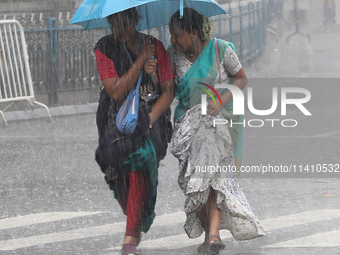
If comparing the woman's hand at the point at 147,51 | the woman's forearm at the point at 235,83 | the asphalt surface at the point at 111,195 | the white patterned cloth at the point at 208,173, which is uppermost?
the woman's hand at the point at 147,51

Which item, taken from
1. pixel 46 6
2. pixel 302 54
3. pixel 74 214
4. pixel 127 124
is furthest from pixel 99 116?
pixel 302 54

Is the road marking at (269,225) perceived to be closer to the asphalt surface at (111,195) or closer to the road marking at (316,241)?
the asphalt surface at (111,195)

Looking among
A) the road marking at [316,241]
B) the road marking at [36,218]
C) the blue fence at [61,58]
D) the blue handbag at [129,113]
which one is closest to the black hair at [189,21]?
the blue handbag at [129,113]

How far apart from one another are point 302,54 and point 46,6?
10.7 meters

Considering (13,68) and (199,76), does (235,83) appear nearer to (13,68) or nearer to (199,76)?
(199,76)

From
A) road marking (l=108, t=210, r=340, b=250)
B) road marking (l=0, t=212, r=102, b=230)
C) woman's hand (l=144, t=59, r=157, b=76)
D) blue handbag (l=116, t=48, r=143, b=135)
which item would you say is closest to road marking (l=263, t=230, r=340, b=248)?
road marking (l=108, t=210, r=340, b=250)

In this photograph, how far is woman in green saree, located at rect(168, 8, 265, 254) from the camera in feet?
14.8

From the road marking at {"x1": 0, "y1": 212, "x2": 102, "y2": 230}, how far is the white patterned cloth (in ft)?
5.08

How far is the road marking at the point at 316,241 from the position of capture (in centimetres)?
491

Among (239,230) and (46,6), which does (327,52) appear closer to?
(46,6)

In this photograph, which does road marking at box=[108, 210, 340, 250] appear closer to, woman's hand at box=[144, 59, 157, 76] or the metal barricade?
woman's hand at box=[144, 59, 157, 76]

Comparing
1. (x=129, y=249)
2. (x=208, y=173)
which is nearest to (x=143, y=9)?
(x=208, y=173)

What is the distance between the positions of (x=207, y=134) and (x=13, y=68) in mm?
7606

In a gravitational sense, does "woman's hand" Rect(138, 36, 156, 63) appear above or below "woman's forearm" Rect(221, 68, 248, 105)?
above
